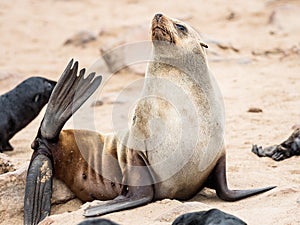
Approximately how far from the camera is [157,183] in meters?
4.20

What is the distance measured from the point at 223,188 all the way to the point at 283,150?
142 cm

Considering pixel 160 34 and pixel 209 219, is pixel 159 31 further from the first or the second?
pixel 209 219

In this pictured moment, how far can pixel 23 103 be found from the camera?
24.9ft

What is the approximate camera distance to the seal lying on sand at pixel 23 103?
7449 millimetres

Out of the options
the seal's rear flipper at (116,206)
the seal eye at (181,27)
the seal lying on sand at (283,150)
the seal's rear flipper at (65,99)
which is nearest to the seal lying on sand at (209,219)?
the seal's rear flipper at (116,206)

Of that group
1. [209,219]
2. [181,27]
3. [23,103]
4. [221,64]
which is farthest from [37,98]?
[209,219]

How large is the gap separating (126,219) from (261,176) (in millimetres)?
1384

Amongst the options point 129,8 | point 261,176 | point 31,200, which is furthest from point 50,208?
point 129,8

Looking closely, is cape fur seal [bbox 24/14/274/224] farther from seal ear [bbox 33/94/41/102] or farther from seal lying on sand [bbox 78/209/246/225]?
seal ear [bbox 33/94/41/102]

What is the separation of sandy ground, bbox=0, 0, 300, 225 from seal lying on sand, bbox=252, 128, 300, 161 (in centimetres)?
8

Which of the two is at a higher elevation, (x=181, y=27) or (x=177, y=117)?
(x=181, y=27)

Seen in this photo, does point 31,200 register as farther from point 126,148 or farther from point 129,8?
point 129,8

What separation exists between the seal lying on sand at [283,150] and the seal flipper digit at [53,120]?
1.63 metres

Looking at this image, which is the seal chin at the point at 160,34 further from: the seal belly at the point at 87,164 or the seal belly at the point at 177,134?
the seal belly at the point at 87,164
